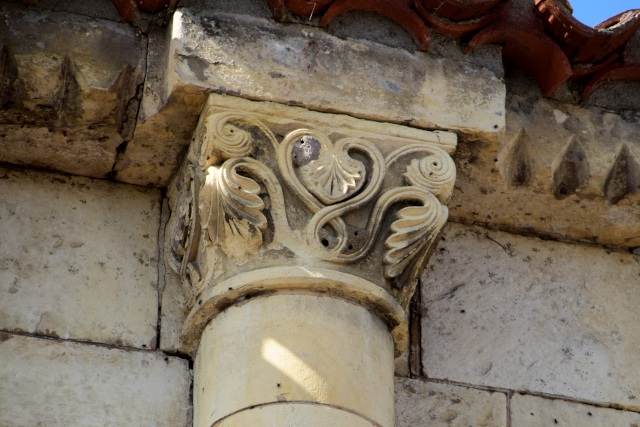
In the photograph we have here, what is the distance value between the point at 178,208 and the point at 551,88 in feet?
5.16

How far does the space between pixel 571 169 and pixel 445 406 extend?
1082 mm

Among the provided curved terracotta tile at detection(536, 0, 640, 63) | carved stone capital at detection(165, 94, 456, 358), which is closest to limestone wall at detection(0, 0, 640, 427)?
carved stone capital at detection(165, 94, 456, 358)

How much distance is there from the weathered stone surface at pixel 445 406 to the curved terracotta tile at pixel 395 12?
1.30 m

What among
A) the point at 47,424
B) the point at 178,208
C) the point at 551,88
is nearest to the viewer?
the point at 47,424

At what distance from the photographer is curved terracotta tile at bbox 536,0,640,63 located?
3.25 m

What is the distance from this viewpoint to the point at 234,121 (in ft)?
9.62

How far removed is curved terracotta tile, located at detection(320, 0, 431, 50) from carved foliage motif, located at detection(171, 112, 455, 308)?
1.56 ft

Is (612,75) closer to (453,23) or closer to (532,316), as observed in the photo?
(453,23)

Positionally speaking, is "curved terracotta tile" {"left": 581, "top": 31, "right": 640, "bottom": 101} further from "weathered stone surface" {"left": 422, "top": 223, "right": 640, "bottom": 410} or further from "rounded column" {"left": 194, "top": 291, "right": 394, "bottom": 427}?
"rounded column" {"left": 194, "top": 291, "right": 394, "bottom": 427}

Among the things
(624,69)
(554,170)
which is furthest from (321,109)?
(624,69)

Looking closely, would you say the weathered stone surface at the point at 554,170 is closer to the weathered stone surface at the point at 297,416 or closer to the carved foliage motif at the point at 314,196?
the carved foliage motif at the point at 314,196

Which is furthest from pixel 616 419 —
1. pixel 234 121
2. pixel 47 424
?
pixel 47 424

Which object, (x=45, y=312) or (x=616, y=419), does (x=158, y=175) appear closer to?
(x=45, y=312)

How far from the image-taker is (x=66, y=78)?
117 inches
